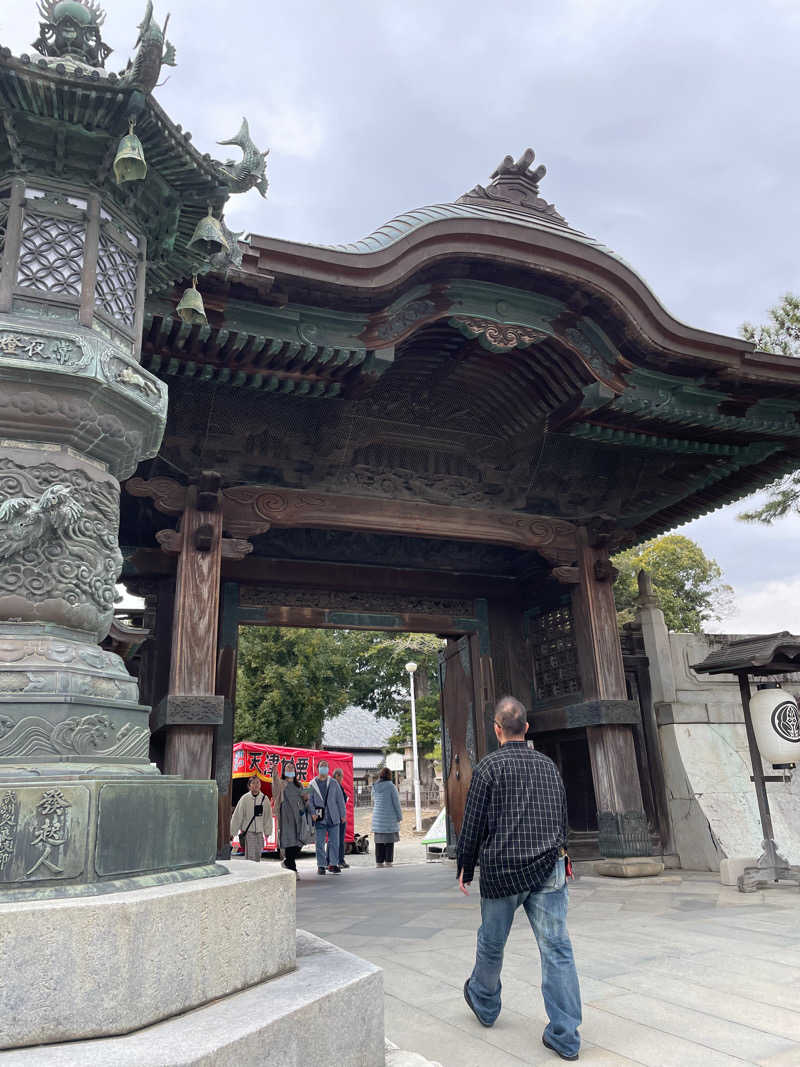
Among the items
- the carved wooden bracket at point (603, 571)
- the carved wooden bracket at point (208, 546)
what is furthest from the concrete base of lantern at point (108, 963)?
the carved wooden bracket at point (603, 571)

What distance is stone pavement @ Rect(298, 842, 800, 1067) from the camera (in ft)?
9.13

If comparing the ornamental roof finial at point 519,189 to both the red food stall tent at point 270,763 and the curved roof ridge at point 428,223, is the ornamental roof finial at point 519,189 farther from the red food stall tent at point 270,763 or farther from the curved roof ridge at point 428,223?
the red food stall tent at point 270,763

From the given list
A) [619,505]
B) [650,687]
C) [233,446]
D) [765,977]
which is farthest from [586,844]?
[233,446]

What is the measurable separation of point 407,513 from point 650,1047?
5719mm

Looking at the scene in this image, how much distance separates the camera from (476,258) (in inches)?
267


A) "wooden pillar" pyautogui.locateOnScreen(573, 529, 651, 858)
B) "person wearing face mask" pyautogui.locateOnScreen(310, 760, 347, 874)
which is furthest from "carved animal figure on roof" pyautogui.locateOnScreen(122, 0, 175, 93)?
"person wearing face mask" pyautogui.locateOnScreen(310, 760, 347, 874)

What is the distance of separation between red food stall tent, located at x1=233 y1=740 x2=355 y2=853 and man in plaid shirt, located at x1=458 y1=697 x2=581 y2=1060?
44.6 feet

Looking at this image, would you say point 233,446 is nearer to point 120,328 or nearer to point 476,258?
point 476,258

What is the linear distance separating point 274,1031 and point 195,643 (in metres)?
4.87

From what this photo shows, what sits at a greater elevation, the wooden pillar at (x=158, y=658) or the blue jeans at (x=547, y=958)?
the wooden pillar at (x=158, y=658)

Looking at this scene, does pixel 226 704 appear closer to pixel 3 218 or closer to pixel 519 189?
pixel 3 218

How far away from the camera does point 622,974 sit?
3797mm

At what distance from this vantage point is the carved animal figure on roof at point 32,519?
262 centimetres

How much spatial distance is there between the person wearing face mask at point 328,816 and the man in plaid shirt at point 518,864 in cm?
827
